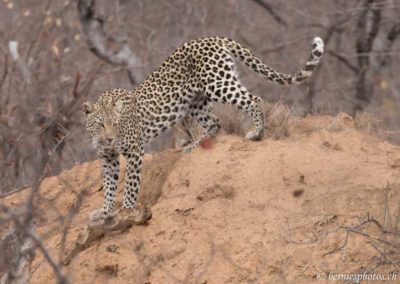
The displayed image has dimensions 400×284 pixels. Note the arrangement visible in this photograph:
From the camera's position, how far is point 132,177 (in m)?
11.5

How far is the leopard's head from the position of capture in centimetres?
1133

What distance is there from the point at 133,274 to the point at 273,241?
1.41 meters

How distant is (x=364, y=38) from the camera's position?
729 inches

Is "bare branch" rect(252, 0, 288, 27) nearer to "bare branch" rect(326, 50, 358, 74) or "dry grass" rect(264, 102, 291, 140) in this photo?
→ "bare branch" rect(326, 50, 358, 74)

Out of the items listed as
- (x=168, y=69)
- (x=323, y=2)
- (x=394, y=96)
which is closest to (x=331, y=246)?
(x=168, y=69)

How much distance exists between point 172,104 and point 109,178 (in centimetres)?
114

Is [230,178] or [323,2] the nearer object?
[230,178]

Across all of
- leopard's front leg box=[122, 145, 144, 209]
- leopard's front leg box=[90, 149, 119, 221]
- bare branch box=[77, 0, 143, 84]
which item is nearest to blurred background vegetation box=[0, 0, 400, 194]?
bare branch box=[77, 0, 143, 84]

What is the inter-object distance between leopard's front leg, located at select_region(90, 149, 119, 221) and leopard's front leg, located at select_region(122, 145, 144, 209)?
0.22 metres

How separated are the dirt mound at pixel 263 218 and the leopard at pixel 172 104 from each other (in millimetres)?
380

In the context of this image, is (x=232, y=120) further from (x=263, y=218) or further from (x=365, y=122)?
(x=263, y=218)

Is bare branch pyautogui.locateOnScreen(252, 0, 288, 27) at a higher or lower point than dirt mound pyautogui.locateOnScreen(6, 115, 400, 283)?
higher

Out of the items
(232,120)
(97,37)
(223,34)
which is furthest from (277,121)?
(223,34)

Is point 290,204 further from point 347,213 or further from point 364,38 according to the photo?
point 364,38
